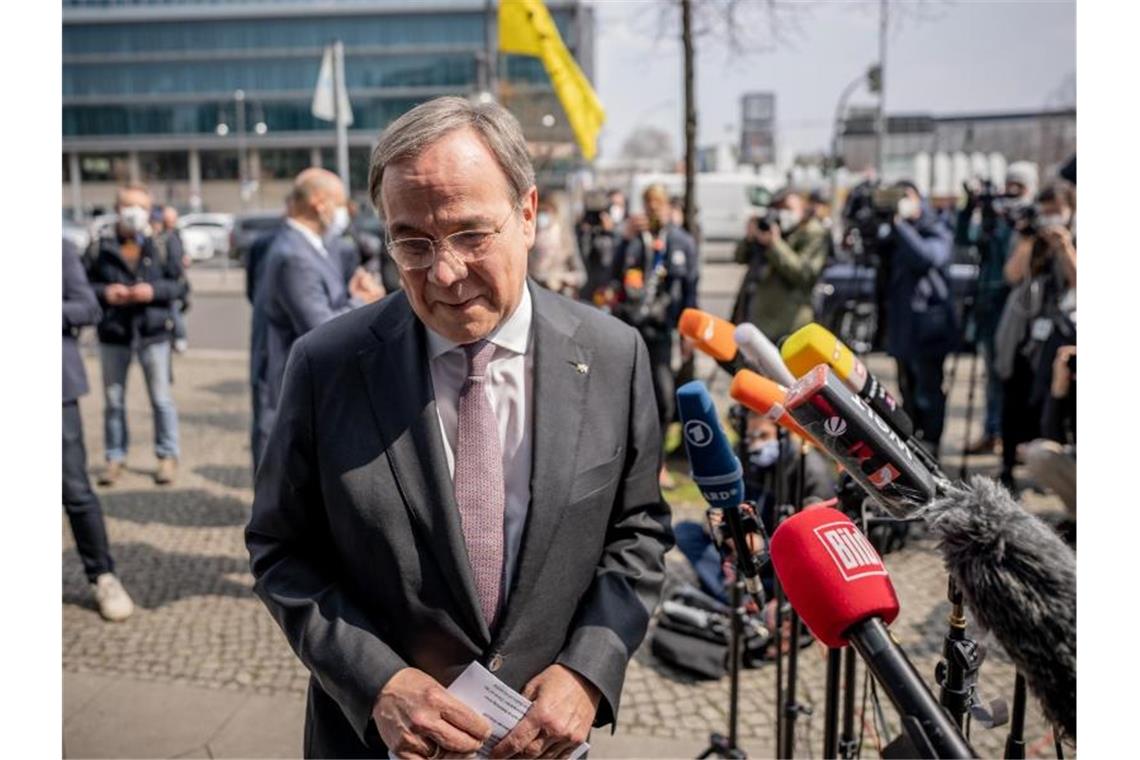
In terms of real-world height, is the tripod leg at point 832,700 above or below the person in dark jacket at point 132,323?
below

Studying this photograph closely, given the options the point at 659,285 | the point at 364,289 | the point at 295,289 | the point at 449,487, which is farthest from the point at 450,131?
the point at 659,285

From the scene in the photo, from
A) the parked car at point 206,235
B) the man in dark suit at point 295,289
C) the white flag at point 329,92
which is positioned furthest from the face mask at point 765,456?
the parked car at point 206,235

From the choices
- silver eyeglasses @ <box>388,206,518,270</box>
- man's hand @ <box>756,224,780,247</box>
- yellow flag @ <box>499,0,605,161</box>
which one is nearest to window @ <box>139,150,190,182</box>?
yellow flag @ <box>499,0,605,161</box>

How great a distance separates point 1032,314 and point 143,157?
76.9 meters

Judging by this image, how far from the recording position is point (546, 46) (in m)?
6.68

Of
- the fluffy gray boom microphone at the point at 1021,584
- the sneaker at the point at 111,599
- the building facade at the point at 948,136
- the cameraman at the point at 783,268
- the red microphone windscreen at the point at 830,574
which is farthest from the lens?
the building facade at the point at 948,136

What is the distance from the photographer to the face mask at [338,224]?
4.86 meters

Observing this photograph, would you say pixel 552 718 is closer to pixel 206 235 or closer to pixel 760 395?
pixel 760 395

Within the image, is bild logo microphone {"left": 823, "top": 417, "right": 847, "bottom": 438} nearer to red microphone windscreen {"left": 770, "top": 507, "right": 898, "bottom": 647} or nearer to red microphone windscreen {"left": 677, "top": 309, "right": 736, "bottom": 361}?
red microphone windscreen {"left": 770, "top": 507, "right": 898, "bottom": 647}

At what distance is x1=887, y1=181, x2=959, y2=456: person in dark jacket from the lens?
250 inches

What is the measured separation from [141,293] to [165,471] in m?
1.26

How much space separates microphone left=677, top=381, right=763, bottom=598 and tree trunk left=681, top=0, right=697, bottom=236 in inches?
219

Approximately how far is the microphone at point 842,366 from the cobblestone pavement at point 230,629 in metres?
1.31

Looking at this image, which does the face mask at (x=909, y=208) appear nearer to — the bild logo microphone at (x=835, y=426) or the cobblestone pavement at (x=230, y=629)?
the cobblestone pavement at (x=230, y=629)
